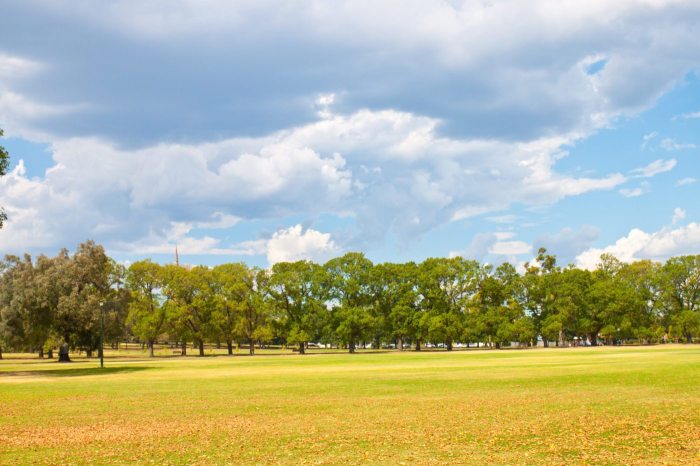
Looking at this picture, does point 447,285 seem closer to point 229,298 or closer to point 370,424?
point 229,298

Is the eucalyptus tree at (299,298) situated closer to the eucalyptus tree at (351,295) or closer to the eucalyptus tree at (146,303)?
the eucalyptus tree at (351,295)

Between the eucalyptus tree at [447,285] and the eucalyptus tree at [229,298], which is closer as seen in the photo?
the eucalyptus tree at [229,298]

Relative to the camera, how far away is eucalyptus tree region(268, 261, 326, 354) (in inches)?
4717

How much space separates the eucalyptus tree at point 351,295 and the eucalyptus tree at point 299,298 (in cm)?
249

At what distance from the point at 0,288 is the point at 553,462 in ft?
283

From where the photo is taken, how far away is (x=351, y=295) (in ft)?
411

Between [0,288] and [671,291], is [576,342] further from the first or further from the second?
[0,288]

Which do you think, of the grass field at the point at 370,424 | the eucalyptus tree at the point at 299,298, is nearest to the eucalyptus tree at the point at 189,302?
the eucalyptus tree at the point at 299,298

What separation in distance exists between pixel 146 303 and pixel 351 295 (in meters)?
38.5

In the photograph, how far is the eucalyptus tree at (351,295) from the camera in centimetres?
11794

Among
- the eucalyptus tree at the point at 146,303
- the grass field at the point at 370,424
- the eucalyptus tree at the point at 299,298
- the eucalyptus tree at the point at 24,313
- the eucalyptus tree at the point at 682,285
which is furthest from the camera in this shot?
the eucalyptus tree at the point at 682,285

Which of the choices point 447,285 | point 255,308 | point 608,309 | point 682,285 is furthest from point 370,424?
point 682,285

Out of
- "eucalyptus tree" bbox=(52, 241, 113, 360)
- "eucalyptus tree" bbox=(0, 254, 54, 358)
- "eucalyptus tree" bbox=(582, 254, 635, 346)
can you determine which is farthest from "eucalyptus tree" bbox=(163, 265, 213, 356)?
"eucalyptus tree" bbox=(582, 254, 635, 346)

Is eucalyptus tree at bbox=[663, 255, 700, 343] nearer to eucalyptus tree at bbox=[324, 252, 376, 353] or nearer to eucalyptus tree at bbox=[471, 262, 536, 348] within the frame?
eucalyptus tree at bbox=[471, 262, 536, 348]
